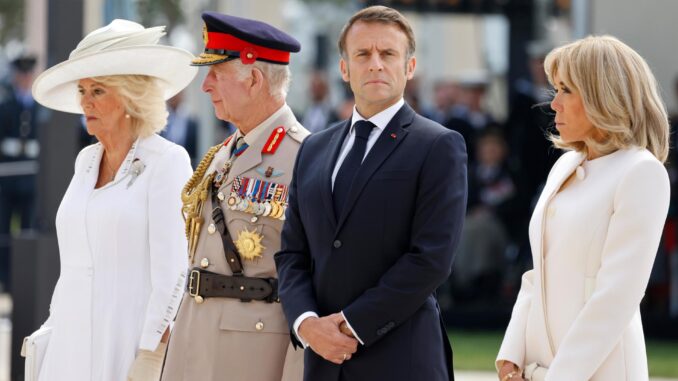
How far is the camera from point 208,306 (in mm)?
4672

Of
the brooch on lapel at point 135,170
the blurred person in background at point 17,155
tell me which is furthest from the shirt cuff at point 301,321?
the blurred person in background at point 17,155

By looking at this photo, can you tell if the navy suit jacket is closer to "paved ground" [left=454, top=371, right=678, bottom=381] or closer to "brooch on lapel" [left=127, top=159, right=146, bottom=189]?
"brooch on lapel" [left=127, top=159, right=146, bottom=189]

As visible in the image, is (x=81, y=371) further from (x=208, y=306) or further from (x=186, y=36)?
(x=186, y=36)

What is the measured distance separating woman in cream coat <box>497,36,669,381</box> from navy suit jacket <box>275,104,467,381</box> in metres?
0.26

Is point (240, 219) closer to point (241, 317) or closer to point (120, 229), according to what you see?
point (241, 317)

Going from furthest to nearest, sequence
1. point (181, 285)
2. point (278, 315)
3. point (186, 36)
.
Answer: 1. point (186, 36)
2. point (181, 285)
3. point (278, 315)

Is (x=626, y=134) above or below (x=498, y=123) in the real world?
above

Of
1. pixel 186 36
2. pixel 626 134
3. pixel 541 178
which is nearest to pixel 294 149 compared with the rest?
pixel 626 134

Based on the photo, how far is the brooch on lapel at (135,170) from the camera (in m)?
5.10

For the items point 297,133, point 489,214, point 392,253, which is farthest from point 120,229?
point 489,214

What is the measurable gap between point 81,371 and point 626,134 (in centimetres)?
225

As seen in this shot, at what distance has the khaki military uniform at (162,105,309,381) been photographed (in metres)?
4.61

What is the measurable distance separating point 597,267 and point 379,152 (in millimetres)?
762

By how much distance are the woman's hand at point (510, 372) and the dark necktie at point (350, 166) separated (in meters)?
0.68
